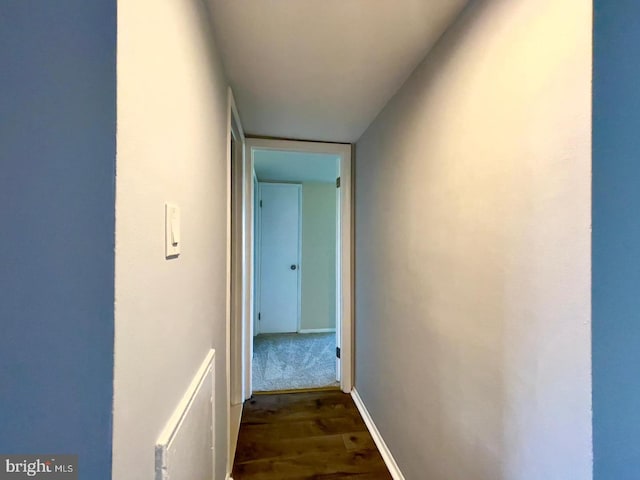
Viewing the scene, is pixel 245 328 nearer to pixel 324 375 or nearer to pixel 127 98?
pixel 324 375

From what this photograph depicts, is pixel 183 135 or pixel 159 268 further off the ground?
pixel 183 135

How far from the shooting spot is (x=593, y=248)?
0.64 meters

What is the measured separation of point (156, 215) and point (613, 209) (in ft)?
3.28

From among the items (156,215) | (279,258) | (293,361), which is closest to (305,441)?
(293,361)

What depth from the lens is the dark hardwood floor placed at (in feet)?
5.57

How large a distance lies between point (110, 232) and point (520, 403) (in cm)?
109

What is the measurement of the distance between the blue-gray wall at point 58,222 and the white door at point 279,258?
11.9 feet

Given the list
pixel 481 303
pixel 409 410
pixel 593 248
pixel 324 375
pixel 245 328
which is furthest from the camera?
pixel 324 375

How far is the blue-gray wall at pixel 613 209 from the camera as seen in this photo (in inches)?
25.0

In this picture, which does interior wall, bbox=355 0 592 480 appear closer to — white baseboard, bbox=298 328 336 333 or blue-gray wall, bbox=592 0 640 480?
blue-gray wall, bbox=592 0 640 480

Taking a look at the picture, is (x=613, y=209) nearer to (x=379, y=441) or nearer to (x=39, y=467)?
(x=39, y=467)

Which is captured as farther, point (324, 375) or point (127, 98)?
point (324, 375)

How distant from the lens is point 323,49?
1.32 metres

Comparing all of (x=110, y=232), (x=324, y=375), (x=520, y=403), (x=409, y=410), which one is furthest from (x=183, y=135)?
(x=324, y=375)
